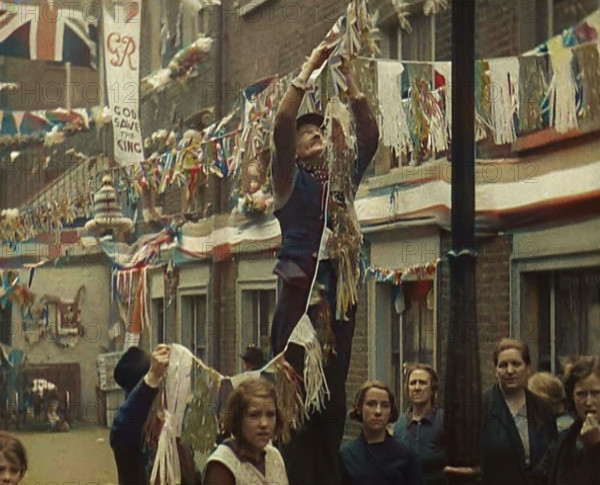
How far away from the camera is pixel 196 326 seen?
5.44m

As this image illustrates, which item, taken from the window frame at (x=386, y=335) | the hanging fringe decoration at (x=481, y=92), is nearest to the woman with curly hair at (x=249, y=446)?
the window frame at (x=386, y=335)

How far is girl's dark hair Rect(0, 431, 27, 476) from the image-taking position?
5098 mm

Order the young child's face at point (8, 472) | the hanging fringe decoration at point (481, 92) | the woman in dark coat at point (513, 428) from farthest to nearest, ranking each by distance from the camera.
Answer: the hanging fringe decoration at point (481, 92)
the woman in dark coat at point (513, 428)
the young child's face at point (8, 472)

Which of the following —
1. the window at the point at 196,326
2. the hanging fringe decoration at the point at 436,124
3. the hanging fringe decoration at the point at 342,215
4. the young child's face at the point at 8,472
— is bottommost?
the young child's face at the point at 8,472

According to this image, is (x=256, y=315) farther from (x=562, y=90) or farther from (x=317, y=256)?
(x=562, y=90)

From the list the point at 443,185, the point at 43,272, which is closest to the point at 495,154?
the point at 443,185

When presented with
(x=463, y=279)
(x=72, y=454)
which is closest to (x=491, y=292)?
(x=463, y=279)

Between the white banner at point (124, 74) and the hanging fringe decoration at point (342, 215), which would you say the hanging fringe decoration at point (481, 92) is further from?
the white banner at point (124, 74)

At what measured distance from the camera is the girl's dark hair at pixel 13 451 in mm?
5098

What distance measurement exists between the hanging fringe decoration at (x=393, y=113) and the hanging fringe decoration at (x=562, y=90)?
0.48 m

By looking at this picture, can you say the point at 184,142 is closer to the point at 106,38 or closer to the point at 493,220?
the point at 106,38

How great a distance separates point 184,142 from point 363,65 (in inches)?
24.6

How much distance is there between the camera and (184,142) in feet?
17.9

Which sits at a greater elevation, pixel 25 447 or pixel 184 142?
pixel 184 142
